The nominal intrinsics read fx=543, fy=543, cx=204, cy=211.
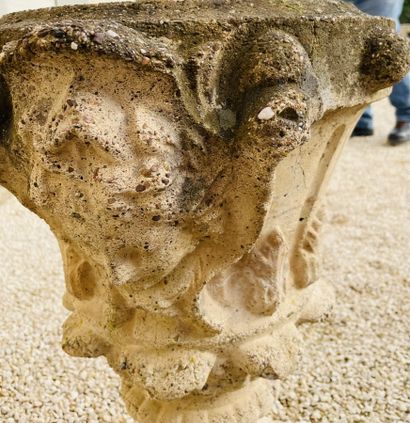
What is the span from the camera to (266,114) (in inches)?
25.8

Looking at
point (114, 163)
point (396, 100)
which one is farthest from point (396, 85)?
point (114, 163)

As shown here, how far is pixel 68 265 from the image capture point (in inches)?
40.3

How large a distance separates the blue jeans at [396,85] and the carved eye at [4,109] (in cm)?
202

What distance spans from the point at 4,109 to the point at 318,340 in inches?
52.2

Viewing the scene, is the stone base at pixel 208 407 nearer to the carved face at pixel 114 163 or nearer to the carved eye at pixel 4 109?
the carved face at pixel 114 163

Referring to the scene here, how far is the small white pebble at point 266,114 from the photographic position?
2.14 ft

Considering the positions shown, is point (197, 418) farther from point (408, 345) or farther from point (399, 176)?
point (399, 176)

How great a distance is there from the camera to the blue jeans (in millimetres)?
3047

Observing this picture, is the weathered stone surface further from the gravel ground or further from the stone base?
the gravel ground

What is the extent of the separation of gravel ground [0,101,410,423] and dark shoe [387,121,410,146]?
3.73 ft

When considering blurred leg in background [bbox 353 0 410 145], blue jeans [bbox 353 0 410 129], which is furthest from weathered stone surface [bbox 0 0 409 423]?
blurred leg in background [bbox 353 0 410 145]

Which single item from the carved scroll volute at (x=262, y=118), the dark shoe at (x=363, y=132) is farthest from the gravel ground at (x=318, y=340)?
the dark shoe at (x=363, y=132)

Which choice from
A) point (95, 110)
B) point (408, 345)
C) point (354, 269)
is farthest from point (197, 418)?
point (354, 269)

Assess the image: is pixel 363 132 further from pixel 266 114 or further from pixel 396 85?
pixel 266 114
